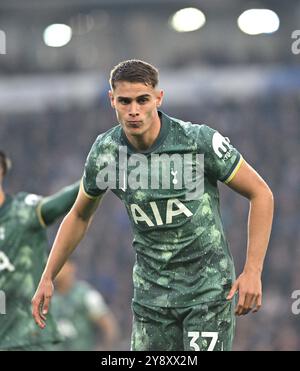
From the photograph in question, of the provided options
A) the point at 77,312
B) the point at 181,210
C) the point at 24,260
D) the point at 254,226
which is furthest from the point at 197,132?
the point at 77,312

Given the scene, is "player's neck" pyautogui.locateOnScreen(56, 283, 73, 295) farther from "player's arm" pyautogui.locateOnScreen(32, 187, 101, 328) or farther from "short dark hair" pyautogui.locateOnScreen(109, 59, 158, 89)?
"short dark hair" pyautogui.locateOnScreen(109, 59, 158, 89)

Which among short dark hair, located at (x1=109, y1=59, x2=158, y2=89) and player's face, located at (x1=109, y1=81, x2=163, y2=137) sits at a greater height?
short dark hair, located at (x1=109, y1=59, x2=158, y2=89)

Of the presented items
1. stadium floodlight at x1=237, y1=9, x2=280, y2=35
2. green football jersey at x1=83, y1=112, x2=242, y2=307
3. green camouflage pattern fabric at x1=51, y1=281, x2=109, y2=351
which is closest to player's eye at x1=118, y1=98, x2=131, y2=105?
green football jersey at x1=83, y1=112, x2=242, y2=307

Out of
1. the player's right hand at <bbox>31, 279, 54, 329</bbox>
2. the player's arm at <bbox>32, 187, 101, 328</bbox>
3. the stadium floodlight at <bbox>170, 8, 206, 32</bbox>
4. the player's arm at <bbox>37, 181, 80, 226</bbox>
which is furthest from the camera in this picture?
the stadium floodlight at <bbox>170, 8, 206, 32</bbox>

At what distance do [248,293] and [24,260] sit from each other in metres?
2.94

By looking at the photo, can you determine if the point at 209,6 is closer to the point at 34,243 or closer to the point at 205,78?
the point at 205,78

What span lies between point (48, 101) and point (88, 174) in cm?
1637

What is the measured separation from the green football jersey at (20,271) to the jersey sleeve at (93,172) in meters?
2.01

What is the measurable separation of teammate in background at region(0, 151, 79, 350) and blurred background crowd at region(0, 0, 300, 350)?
9372 millimetres

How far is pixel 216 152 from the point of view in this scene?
20.1 ft

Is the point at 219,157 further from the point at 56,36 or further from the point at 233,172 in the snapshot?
the point at 56,36

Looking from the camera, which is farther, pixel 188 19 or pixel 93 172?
pixel 188 19

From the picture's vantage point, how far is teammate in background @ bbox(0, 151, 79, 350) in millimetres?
8242

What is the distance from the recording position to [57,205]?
8250 mm
